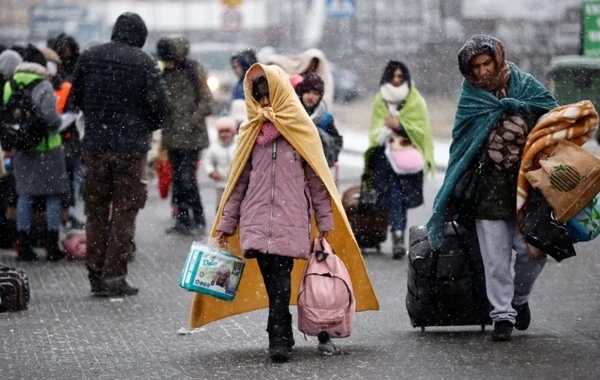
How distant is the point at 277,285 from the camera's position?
8055 millimetres

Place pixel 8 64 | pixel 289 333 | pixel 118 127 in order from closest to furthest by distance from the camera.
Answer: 1. pixel 289 333
2. pixel 118 127
3. pixel 8 64

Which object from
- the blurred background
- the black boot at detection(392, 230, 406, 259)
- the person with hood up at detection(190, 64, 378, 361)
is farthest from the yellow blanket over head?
the blurred background

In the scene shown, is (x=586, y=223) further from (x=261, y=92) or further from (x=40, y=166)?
(x=40, y=166)

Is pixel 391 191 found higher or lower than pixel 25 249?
higher

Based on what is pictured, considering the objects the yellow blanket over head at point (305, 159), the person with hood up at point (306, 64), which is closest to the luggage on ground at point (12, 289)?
the yellow blanket over head at point (305, 159)

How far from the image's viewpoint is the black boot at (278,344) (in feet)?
26.2

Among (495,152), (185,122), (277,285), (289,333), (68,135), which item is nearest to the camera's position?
(277,285)

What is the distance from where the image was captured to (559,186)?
26.3ft

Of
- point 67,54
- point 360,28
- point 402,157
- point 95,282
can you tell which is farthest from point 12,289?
point 360,28

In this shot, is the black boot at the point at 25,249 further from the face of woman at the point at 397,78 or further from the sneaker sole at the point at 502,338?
the sneaker sole at the point at 502,338

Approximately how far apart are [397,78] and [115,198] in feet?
10.6

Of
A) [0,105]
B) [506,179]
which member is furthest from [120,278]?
[506,179]

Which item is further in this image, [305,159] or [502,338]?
[502,338]

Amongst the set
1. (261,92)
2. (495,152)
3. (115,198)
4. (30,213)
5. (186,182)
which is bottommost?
(186,182)
